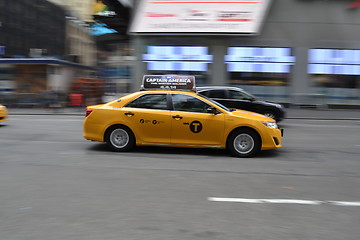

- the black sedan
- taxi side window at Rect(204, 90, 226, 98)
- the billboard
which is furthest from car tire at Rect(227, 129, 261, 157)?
the billboard

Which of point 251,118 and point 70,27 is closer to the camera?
point 251,118

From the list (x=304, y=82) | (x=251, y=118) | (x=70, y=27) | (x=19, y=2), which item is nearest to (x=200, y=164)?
(x=251, y=118)

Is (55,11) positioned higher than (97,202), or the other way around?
(55,11)

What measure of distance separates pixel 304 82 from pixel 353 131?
356 inches

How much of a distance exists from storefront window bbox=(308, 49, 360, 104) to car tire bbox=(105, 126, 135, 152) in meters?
16.4

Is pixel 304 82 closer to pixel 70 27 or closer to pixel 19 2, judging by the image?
pixel 19 2

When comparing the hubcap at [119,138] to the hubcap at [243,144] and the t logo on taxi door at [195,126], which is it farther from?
the hubcap at [243,144]

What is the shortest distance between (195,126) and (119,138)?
177 cm

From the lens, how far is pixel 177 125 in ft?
25.6

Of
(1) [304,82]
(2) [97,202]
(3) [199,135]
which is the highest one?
(1) [304,82]

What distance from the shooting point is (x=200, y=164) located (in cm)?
698

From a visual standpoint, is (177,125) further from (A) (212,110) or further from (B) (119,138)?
(B) (119,138)

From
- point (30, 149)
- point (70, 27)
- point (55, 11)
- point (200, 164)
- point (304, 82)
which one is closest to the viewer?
point (200, 164)

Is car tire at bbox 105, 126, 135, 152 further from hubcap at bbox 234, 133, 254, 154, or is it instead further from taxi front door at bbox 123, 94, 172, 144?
hubcap at bbox 234, 133, 254, 154
